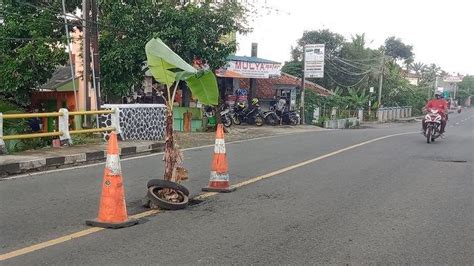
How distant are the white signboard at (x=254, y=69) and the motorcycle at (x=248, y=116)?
5.73 feet

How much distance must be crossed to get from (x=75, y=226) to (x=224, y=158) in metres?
2.76

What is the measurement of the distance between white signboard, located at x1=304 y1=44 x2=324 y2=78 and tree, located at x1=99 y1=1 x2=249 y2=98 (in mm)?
13028

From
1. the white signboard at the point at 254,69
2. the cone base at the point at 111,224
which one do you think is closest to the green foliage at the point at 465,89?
the white signboard at the point at 254,69

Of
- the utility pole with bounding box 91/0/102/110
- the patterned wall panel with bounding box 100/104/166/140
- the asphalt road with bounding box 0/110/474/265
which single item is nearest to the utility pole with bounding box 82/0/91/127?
the utility pole with bounding box 91/0/102/110

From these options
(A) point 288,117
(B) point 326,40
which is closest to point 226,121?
(A) point 288,117

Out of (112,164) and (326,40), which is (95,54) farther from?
(326,40)

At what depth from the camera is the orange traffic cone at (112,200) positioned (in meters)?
5.58

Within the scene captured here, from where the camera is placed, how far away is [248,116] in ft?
86.7

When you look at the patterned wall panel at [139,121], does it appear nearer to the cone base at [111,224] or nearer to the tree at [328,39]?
the cone base at [111,224]

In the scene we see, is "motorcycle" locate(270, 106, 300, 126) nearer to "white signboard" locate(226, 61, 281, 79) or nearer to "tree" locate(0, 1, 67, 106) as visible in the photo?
"white signboard" locate(226, 61, 281, 79)

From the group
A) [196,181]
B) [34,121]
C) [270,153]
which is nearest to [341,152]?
[270,153]

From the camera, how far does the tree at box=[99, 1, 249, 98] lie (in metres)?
18.1

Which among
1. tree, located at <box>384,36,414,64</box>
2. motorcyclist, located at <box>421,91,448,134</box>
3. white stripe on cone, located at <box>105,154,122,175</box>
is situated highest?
tree, located at <box>384,36,414,64</box>

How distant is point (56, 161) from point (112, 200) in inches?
216
